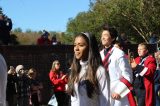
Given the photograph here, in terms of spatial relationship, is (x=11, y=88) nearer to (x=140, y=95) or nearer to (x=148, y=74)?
(x=140, y=95)

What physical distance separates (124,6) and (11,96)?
30761 millimetres

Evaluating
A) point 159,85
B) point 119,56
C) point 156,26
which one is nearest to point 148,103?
point 159,85

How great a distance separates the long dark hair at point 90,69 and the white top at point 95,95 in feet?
0.13

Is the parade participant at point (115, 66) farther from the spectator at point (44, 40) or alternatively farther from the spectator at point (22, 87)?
the spectator at point (44, 40)

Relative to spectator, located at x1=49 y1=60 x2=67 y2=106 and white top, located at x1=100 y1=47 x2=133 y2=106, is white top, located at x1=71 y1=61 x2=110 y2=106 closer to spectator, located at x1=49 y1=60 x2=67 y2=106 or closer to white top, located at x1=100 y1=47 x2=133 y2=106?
white top, located at x1=100 y1=47 x2=133 y2=106

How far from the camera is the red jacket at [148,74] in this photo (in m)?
10.6

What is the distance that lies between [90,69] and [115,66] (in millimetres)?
2374

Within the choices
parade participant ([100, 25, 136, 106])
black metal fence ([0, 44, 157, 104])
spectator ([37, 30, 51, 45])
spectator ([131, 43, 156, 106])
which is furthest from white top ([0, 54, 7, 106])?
spectator ([37, 30, 51, 45])

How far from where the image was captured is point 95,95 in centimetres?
520

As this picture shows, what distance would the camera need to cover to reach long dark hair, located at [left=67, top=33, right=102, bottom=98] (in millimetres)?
5164

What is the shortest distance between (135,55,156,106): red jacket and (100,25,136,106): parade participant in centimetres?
281

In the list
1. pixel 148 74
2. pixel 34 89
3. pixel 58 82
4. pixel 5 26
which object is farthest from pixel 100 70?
pixel 5 26

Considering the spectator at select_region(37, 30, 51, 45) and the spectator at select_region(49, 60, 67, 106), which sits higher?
the spectator at select_region(37, 30, 51, 45)

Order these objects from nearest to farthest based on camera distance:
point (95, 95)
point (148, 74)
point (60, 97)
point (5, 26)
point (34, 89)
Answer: point (95, 95) < point (148, 74) < point (34, 89) < point (60, 97) < point (5, 26)
